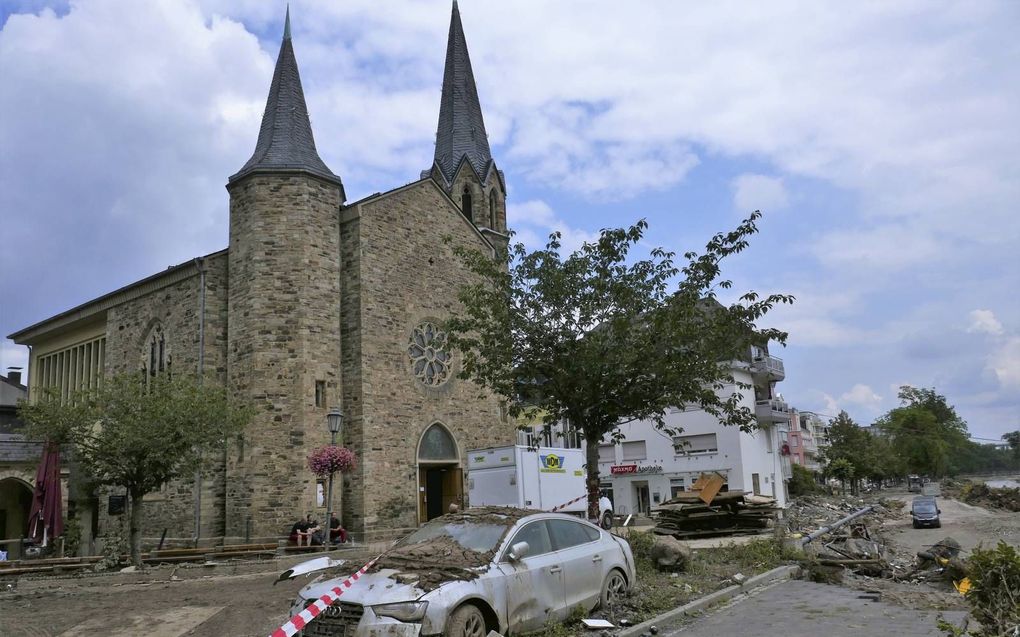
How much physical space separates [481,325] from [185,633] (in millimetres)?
7078

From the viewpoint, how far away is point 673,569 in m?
12.4

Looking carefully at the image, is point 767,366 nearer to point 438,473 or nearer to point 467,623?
point 438,473

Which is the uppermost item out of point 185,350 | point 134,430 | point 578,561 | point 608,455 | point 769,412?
point 185,350

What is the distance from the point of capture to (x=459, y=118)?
1361 inches

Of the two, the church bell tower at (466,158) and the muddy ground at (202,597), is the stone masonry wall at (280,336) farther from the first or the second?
the church bell tower at (466,158)

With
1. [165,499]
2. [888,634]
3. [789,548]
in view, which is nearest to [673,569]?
[789,548]

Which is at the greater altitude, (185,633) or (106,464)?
(106,464)

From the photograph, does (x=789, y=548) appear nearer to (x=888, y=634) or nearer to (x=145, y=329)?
(x=888, y=634)

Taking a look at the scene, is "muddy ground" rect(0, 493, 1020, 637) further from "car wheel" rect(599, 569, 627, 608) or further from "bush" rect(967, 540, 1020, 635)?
"bush" rect(967, 540, 1020, 635)

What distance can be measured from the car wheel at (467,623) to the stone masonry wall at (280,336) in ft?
48.0

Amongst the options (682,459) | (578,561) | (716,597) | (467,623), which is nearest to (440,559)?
(467,623)

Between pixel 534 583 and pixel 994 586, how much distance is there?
409 centimetres

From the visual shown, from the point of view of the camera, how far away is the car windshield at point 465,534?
26.2ft

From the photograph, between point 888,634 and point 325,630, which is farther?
point 888,634
